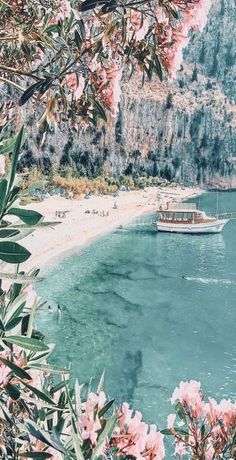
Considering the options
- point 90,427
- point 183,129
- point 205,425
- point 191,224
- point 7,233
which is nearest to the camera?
point 7,233

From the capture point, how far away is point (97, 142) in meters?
116

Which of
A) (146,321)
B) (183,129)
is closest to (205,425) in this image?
(146,321)

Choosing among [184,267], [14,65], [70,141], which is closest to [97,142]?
[70,141]

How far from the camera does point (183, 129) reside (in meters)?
137

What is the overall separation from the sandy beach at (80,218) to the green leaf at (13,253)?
30653 mm

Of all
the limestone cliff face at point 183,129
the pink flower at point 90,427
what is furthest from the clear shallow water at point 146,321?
the limestone cliff face at point 183,129

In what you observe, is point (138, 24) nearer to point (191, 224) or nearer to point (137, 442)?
point (137, 442)

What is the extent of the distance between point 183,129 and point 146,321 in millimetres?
112930

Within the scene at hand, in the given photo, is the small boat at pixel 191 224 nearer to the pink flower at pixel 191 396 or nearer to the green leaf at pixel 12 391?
the pink flower at pixel 191 396

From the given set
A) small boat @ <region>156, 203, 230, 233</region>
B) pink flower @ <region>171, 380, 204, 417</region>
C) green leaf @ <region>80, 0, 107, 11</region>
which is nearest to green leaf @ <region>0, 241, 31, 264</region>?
green leaf @ <region>80, 0, 107, 11</region>

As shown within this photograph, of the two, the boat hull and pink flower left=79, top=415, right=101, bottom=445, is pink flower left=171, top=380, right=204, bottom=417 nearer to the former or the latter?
pink flower left=79, top=415, right=101, bottom=445

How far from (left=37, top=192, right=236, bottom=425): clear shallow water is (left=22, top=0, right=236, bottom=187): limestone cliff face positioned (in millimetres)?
61753

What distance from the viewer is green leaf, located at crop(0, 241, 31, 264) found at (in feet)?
5.65

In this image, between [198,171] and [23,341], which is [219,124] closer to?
[198,171]
